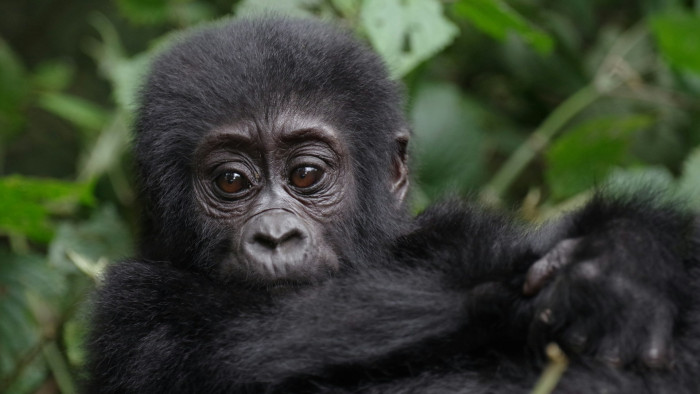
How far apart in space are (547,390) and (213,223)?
3.88 ft

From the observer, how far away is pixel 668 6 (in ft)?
13.3

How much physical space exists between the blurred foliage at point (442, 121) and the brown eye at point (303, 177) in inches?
13.7

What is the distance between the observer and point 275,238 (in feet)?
6.97

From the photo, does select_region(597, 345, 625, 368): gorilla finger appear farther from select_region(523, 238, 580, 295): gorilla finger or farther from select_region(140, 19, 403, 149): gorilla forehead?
select_region(140, 19, 403, 149): gorilla forehead

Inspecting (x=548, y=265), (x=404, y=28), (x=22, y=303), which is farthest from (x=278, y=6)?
(x=548, y=265)

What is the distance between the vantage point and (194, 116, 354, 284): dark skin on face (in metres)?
2.28

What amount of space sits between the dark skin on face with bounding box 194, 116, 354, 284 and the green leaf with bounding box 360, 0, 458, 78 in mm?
652

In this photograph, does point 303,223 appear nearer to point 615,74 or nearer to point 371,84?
point 371,84

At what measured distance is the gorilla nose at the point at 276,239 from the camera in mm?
2100

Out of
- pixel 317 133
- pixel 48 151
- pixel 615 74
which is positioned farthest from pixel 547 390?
pixel 48 151

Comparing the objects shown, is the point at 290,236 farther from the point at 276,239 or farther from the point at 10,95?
the point at 10,95

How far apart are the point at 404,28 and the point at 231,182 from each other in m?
0.99

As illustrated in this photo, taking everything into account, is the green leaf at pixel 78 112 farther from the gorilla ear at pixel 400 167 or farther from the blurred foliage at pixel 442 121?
the gorilla ear at pixel 400 167

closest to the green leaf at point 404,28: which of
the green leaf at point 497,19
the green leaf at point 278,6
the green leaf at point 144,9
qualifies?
the green leaf at point 497,19
